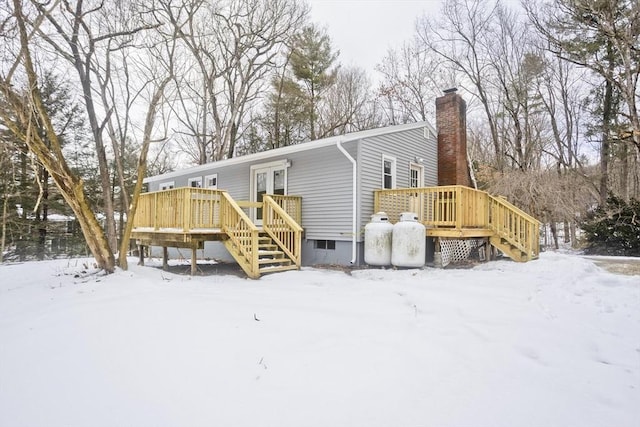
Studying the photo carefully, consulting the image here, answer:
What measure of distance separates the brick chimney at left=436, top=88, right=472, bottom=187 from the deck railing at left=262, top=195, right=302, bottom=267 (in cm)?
610

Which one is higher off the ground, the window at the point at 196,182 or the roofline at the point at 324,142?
the roofline at the point at 324,142

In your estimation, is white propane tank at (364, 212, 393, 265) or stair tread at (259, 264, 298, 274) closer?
stair tread at (259, 264, 298, 274)

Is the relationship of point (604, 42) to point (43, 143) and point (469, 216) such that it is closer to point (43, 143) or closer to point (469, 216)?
point (469, 216)

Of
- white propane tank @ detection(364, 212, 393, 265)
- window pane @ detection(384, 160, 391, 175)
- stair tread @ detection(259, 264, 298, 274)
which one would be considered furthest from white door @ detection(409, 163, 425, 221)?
stair tread @ detection(259, 264, 298, 274)

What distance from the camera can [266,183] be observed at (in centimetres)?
1123

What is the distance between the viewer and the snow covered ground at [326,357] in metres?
2.38

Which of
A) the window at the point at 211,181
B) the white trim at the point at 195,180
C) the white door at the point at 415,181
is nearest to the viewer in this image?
the white door at the point at 415,181

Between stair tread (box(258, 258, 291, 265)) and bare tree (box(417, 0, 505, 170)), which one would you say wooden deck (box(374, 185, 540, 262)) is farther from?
bare tree (box(417, 0, 505, 170))

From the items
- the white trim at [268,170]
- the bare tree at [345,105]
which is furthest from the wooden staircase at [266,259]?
the bare tree at [345,105]

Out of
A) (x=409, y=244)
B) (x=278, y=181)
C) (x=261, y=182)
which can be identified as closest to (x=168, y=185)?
(x=261, y=182)

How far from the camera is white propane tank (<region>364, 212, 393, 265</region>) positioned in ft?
27.1

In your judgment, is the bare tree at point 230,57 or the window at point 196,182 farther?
the bare tree at point 230,57

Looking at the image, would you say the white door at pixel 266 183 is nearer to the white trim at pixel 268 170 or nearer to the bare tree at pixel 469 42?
the white trim at pixel 268 170

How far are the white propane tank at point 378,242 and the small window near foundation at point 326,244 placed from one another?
1.26 meters
